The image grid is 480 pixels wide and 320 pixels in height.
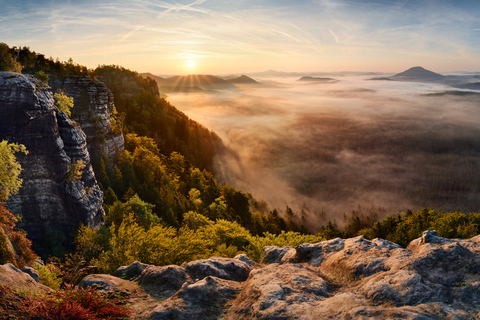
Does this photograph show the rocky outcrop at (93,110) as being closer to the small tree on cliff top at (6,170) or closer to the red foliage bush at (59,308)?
the small tree on cliff top at (6,170)

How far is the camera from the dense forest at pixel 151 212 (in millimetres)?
30281

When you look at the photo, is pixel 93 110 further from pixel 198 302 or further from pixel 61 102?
pixel 198 302

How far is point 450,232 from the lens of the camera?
62.2m

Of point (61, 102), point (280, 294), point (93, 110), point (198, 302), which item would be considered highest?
point (61, 102)

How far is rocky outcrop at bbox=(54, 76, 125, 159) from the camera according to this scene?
2549 inches

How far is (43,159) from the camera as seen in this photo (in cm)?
4166

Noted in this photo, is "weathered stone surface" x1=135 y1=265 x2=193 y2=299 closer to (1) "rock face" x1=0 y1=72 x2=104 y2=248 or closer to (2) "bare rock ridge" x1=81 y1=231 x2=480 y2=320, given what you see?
(2) "bare rock ridge" x1=81 y1=231 x2=480 y2=320

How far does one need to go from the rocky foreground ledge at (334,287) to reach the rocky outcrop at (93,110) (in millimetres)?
63252

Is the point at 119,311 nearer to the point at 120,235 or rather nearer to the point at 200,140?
the point at 120,235

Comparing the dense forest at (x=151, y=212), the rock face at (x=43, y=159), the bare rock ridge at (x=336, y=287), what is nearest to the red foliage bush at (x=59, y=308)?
the bare rock ridge at (x=336, y=287)

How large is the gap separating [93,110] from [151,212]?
30.7m

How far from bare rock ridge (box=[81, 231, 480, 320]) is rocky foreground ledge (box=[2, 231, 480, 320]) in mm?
29

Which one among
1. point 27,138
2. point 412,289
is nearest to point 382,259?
point 412,289

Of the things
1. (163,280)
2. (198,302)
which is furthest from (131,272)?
(198,302)
